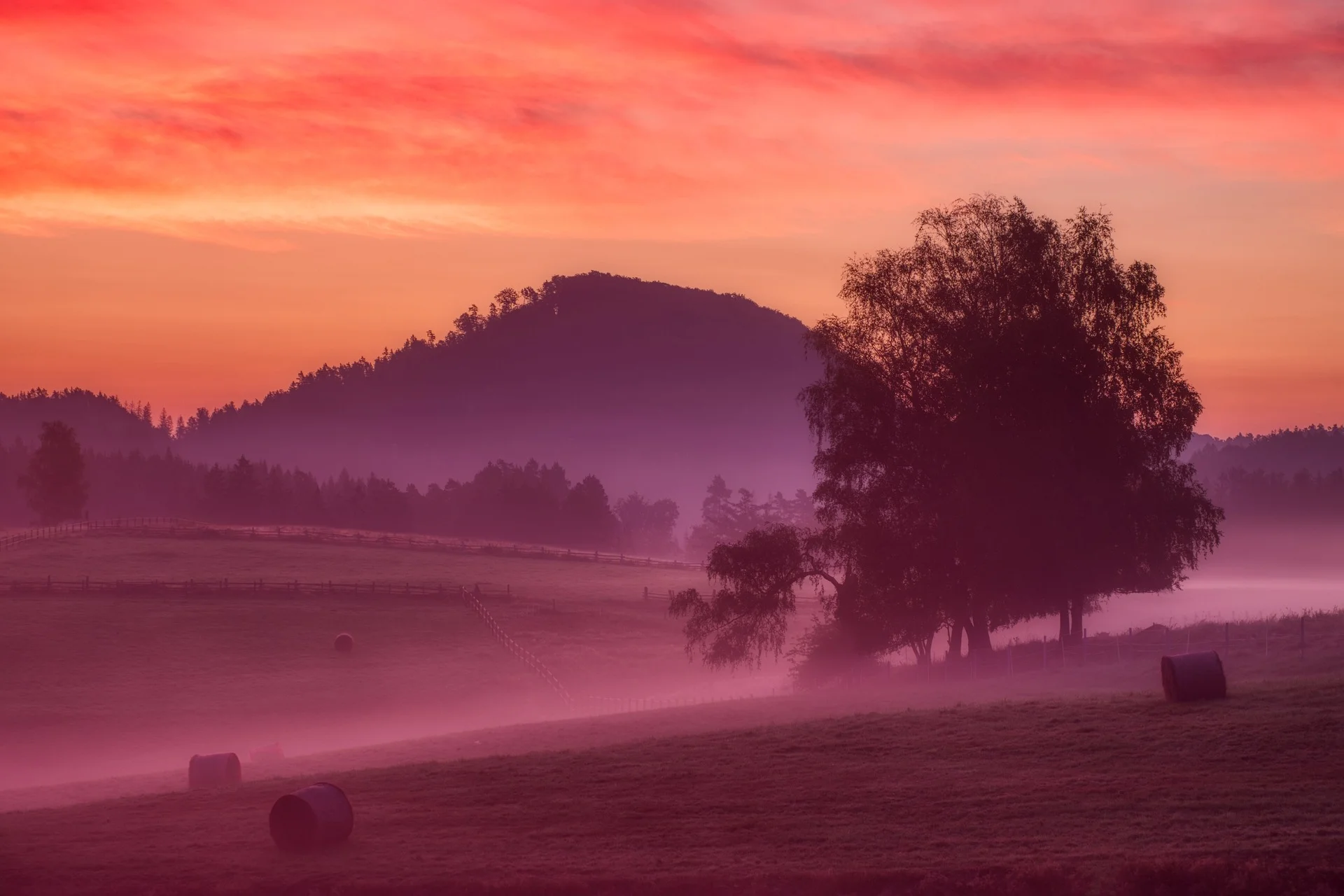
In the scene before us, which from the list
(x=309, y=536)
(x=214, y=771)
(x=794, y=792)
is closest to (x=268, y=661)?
(x=214, y=771)

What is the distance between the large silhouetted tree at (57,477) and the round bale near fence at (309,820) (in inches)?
5717

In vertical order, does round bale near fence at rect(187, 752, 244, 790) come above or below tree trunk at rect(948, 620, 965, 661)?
below

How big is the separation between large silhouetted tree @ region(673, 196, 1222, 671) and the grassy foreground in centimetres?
1635

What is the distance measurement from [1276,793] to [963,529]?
28269 millimetres

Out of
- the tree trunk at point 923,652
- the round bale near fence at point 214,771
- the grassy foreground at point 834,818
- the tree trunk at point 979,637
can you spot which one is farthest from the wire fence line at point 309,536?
the grassy foreground at point 834,818

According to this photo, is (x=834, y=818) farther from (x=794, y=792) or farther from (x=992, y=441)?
(x=992, y=441)

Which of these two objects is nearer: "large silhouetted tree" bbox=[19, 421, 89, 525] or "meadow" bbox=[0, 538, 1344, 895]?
"meadow" bbox=[0, 538, 1344, 895]

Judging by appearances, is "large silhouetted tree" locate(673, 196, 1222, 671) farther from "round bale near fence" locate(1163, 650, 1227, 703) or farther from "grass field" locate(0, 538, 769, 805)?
"grass field" locate(0, 538, 769, 805)

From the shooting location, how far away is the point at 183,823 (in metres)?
35.9

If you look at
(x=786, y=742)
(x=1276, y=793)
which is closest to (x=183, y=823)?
(x=786, y=742)

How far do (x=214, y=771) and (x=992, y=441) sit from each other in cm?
3196

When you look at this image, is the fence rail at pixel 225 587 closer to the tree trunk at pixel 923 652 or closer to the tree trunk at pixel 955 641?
the tree trunk at pixel 923 652

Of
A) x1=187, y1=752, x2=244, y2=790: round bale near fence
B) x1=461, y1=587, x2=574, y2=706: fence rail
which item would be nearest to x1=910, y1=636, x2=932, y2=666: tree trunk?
x1=461, y1=587, x2=574, y2=706: fence rail

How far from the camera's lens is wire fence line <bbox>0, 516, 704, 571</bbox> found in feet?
428
